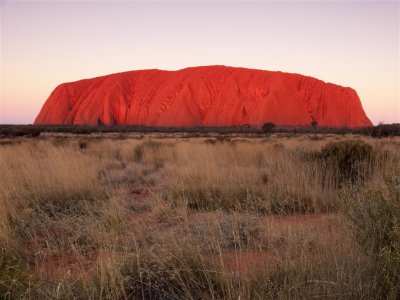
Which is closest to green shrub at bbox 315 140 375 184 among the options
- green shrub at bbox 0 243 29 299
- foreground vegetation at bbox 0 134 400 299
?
foreground vegetation at bbox 0 134 400 299

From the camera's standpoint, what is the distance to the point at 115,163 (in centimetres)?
1174

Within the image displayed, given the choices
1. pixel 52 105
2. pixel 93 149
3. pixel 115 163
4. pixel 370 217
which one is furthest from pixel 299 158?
pixel 52 105

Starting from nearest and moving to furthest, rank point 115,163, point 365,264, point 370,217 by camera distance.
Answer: point 365,264
point 370,217
point 115,163

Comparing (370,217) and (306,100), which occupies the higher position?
(306,100)

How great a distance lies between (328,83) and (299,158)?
8152cm

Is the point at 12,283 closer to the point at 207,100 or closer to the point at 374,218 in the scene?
the point at 374,218

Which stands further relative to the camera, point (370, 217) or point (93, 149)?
point (93, 149)

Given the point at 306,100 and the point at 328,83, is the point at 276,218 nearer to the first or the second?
the point at 306,100

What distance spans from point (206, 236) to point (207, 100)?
7434 centimetres

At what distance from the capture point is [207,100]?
7750cm

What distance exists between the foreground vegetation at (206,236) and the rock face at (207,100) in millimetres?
63649

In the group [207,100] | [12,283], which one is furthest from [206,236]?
[207,100]

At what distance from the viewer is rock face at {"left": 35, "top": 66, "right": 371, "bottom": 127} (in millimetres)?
73562

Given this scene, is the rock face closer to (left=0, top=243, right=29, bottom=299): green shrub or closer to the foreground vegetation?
the foreground vegetation
